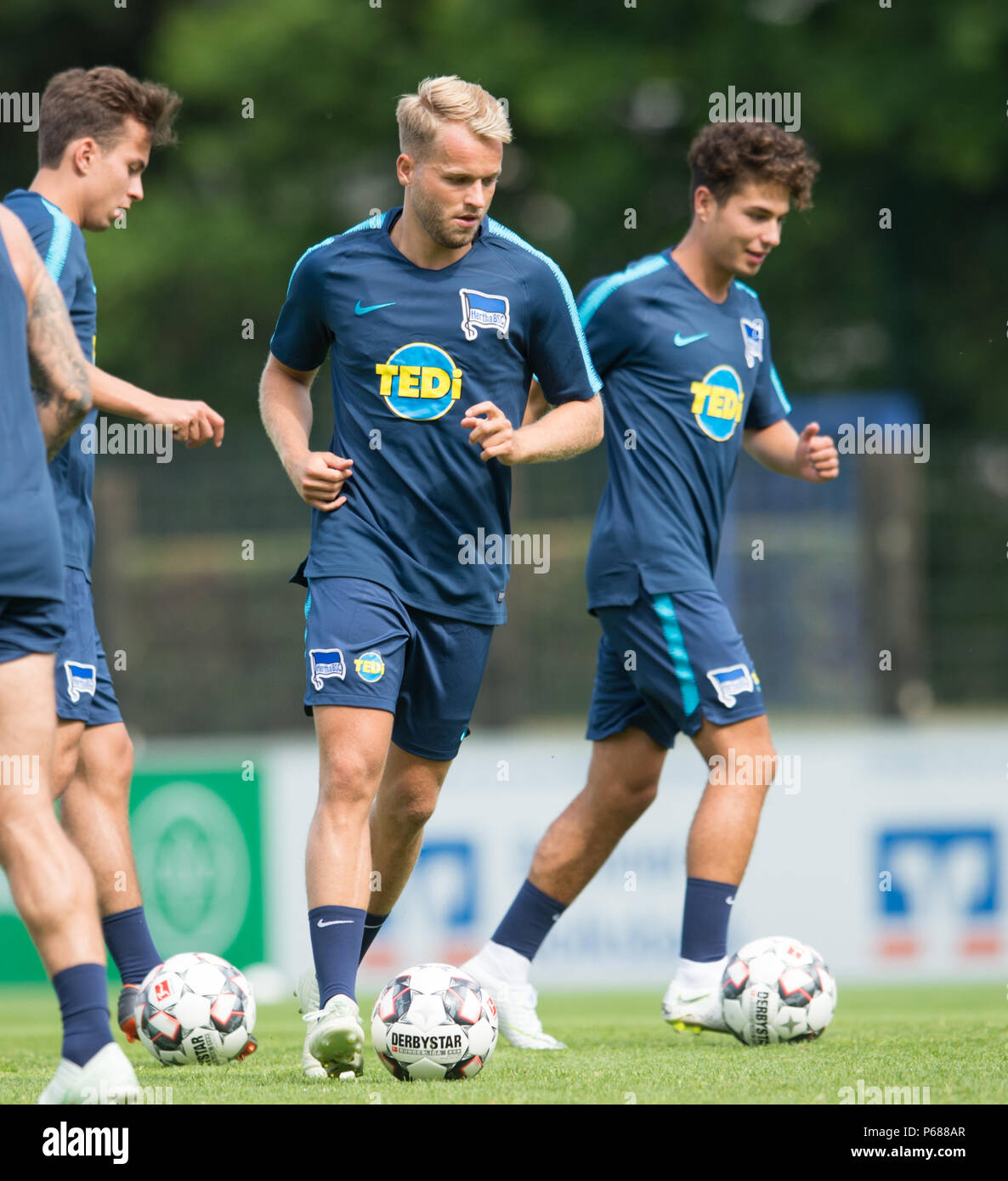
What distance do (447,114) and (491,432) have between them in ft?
3.11

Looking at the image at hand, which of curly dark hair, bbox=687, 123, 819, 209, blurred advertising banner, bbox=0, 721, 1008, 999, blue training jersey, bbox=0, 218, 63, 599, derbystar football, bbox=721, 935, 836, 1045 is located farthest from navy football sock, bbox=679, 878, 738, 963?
blurred advertising banner, bbox=0, 721, 1008, 999

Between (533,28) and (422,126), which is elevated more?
(533,28)

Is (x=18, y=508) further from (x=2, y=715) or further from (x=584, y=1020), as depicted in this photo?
(x=584, y=1020)

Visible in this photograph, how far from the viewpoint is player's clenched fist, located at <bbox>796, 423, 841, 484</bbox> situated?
6570 mm

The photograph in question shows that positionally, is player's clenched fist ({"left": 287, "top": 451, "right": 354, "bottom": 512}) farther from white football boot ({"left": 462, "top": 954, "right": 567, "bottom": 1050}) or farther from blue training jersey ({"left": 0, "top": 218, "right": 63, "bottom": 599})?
white football boot ({"left": 462, "top": 954, "right": 567, "bottom": 1050})

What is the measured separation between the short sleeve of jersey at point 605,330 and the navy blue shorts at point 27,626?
9.12ft

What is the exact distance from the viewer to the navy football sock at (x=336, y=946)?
498cm

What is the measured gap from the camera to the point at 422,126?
5.31 metres

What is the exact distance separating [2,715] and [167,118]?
2.33m

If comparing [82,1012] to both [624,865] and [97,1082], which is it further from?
Result: [624,865]

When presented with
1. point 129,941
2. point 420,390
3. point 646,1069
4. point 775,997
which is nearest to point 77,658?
point 129,941

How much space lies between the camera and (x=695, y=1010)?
6.03 metres

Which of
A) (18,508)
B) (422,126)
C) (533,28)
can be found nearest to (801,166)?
(422,126)

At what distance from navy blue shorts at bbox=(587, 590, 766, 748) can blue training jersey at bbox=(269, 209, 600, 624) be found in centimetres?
82
